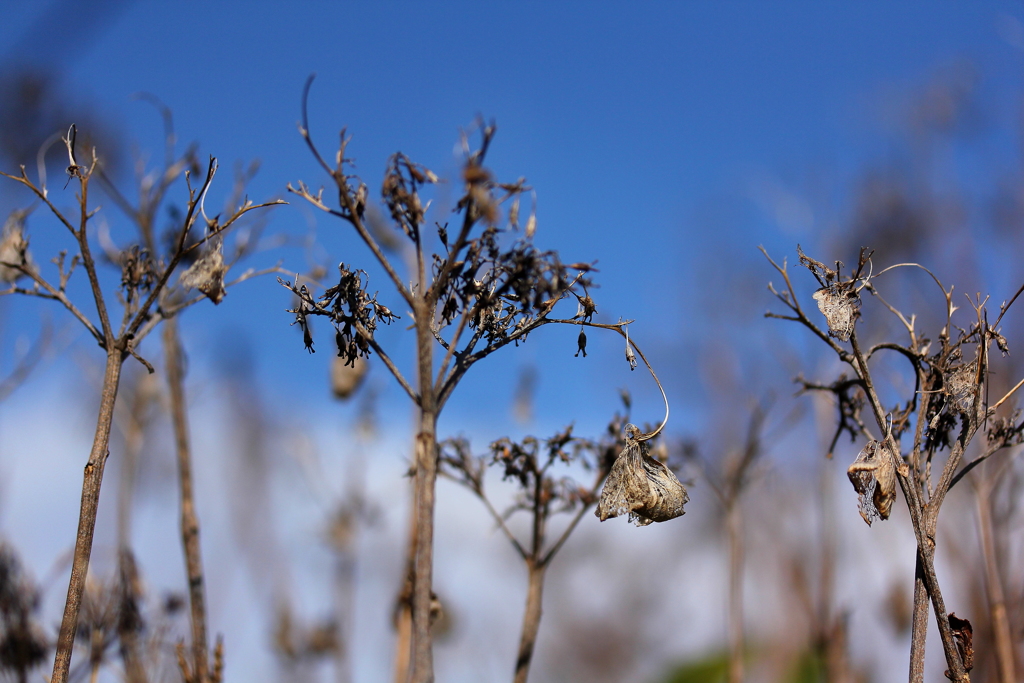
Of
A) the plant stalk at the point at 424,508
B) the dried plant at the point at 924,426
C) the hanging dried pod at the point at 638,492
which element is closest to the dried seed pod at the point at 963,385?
the dried plant at the point at 924,426

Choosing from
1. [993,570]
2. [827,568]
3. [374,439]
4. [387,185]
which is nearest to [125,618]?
[374,439]

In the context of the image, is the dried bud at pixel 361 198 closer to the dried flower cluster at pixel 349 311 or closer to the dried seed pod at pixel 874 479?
the dried flower cluster at pixel 349 311

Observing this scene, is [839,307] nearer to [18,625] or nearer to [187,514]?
[187,514]

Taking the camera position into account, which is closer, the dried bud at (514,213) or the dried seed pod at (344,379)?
the dried bud at (514,213)

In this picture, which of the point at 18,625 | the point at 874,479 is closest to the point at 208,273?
the point at 874,479

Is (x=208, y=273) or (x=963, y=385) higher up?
(x=208, y=273)

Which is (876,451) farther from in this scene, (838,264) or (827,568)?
(827,568)

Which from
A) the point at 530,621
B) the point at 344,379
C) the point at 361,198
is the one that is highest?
the point at 344,379
